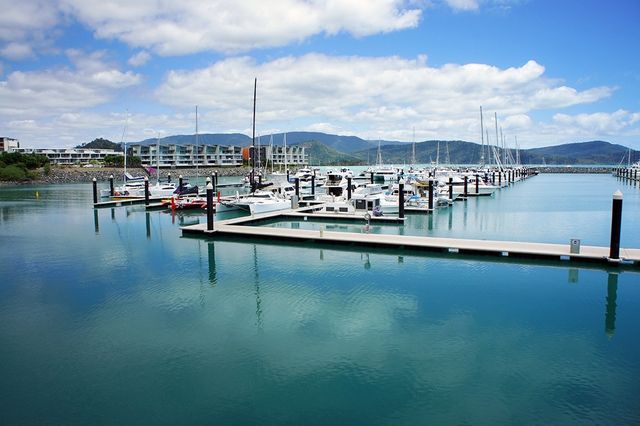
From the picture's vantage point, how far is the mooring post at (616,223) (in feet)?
56.2

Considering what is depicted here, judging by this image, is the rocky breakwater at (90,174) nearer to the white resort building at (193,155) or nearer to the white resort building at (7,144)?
the white resort building at (193,155)

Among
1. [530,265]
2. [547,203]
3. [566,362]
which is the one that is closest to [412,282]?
[530,265]

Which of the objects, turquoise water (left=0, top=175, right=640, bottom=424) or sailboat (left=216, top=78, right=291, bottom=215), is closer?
turquoise water (left=0, top=175, right=640, bottom=424)

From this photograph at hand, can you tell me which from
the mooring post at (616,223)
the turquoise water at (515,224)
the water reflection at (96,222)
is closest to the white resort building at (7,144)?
the water reflection at (96,222)

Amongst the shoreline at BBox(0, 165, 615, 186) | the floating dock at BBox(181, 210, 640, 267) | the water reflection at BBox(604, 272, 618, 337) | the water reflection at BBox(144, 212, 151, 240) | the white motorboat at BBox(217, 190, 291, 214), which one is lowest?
the water reflection at BBox(604, 272, 618, 337)

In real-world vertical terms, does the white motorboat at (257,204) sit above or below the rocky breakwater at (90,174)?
below

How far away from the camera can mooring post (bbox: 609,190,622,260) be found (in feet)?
56.2

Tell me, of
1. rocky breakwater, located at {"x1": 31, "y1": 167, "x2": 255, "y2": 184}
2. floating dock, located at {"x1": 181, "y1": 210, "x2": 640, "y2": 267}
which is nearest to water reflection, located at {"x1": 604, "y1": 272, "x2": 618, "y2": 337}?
floating dock, located at {"x1": 181, "y1": 210, "x2": 640, "y2": 267}

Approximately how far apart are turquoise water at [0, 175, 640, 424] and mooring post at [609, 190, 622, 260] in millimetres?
743

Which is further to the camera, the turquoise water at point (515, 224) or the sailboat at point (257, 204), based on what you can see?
the sailboat at point (257, 204)

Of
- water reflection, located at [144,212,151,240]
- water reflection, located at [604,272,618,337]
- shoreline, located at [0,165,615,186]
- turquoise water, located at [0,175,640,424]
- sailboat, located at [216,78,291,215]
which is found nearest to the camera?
turquoise water, located at [0,175,640,424]

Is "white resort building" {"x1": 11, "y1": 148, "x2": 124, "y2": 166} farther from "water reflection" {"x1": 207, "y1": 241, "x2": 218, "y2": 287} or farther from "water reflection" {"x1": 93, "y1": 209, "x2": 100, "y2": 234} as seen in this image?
"water reflection" {"x1": 207, "y1": 241, "x2": 218, "y2": 287}

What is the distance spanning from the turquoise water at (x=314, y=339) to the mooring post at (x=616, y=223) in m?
0.74

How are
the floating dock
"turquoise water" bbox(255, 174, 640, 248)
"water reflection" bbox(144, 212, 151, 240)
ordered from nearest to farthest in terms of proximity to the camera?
the floating dock → "turquoise water" bbox(255, 174, 640, 248) → "water reflection" bbox(144, 212, 151, 240)
